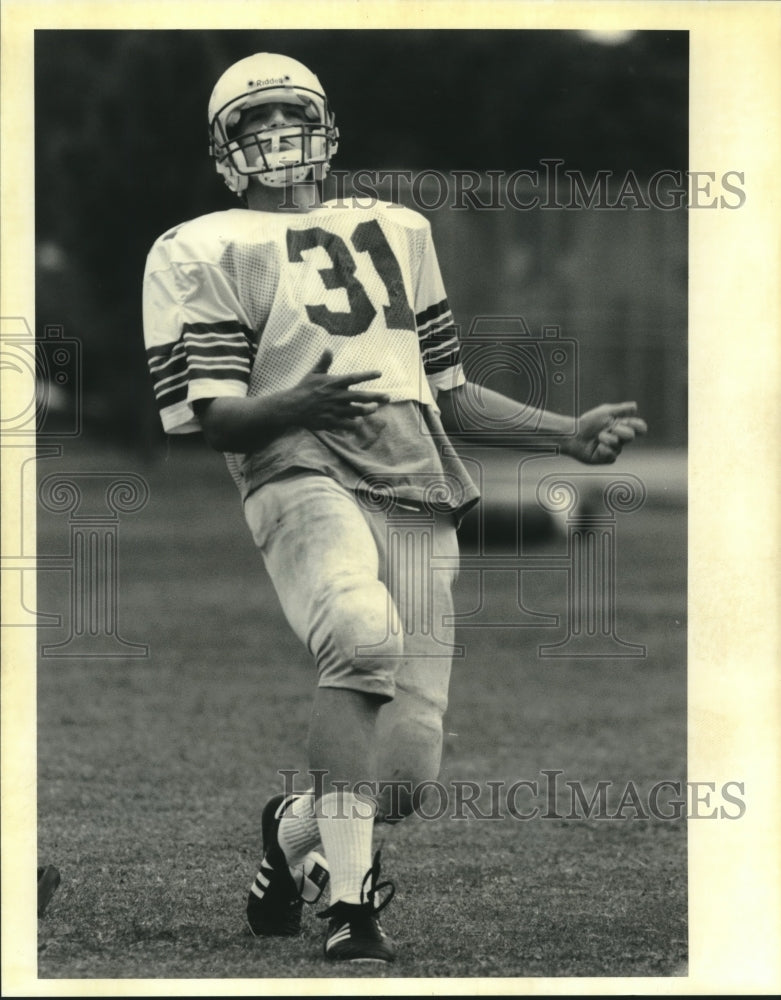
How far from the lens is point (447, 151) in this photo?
646 cm

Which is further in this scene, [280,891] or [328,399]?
[280,891]

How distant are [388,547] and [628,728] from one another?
3.92 metres

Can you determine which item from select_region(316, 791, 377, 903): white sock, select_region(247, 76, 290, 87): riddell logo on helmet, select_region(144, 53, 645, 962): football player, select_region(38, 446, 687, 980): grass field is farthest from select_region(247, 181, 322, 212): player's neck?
select_region(316, 791, 377, 903): white sock

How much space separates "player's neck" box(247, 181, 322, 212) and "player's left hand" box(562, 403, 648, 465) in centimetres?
89

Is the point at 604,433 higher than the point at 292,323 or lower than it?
lower

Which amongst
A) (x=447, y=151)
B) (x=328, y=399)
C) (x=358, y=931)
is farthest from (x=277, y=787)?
(x=328, y=399)

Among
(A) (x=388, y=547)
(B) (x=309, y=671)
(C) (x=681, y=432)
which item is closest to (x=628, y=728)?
(B) (x=309, y=671)

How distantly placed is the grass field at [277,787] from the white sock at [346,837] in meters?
0.22

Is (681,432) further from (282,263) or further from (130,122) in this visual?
(130,122)

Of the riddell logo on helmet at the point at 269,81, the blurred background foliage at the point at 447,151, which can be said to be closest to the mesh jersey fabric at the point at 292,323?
the riddell logo on helmet at the point at 269,81

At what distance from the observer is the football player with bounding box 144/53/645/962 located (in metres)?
3.94

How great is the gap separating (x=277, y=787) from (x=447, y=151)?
8.20ft

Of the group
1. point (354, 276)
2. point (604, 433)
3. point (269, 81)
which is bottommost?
point (604, 433)

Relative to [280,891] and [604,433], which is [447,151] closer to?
→ [604,433]
